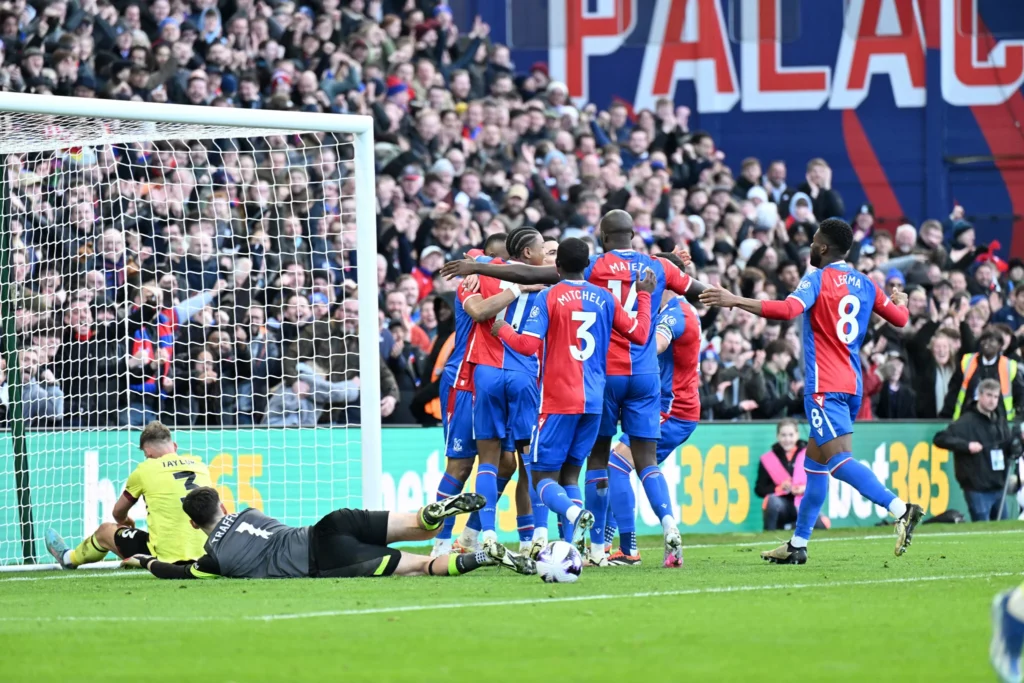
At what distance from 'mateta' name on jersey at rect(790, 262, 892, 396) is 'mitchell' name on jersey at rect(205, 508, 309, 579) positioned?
3.33m

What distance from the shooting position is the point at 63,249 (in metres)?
13.3

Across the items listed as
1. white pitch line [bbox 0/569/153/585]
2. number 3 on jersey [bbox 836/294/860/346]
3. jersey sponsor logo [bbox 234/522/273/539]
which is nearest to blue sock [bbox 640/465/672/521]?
number 3 on jersey [bbox 836/294/860/346]

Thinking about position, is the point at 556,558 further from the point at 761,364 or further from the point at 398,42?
the point at 398,42

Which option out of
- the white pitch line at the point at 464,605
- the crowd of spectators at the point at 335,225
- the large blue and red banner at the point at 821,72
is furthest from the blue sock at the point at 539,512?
the large blue and red banner at the point at 821,72

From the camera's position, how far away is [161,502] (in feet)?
34.7

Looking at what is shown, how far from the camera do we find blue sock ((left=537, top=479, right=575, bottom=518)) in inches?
381

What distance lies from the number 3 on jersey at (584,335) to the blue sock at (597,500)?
116 cm

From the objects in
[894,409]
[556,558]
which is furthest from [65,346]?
[894,409]

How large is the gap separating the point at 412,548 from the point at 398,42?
29.1 ft

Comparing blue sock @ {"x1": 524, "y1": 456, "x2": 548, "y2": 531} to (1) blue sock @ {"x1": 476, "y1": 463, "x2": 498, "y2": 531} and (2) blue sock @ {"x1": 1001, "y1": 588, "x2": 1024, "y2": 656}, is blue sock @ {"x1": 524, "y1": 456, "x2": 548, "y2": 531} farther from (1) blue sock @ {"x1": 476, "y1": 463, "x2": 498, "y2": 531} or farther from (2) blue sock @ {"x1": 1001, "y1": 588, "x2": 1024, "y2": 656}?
(2) blue sock @ {"x1": 1001, "y1": 588, "x2": 1024, "y2": 656}

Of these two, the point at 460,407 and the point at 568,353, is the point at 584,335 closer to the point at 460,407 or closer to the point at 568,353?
the point at 568,353

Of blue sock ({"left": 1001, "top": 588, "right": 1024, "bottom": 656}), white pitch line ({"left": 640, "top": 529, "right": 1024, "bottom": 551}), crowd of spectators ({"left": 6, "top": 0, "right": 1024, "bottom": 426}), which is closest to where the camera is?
blue sock ({"left": 1001, "top": 588, "right": 1024, "bottom": 656})

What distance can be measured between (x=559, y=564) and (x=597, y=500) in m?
1.82

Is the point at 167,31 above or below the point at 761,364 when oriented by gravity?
above
